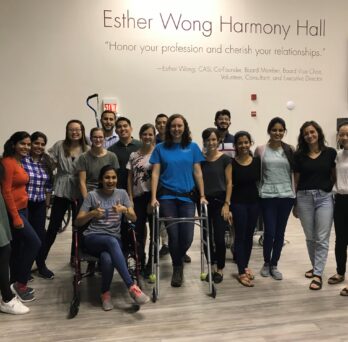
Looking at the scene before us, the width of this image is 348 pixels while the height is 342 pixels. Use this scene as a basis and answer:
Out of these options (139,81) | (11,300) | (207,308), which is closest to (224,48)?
(139,81)

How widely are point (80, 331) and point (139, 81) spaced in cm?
424

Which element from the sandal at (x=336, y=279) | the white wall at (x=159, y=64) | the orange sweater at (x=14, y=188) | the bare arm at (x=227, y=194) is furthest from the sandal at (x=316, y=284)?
the white wall at (x=159, y=64)

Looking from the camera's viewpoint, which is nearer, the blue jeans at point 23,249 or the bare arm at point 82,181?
the blue jeans at point 23,249

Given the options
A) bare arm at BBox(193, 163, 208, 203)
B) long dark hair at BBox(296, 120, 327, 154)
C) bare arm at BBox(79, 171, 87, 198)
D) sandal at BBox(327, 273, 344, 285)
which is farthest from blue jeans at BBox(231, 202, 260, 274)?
bare arm at BBox(79, 171, 87, 198)

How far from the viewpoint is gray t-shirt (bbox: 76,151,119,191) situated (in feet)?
10.7

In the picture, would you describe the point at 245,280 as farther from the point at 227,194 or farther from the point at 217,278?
the point at 227,194

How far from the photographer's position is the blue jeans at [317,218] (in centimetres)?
323

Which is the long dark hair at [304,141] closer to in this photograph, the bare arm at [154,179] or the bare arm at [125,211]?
the bare arm at [154,179]

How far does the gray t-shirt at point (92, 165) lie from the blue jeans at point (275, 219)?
1.37m

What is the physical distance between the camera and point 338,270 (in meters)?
3.41

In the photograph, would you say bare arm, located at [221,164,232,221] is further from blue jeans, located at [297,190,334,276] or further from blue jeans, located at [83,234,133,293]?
blue jeans, located at [83,234,133,293]

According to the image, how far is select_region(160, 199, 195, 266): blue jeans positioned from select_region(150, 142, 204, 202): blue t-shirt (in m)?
0.05

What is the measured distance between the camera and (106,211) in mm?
2988

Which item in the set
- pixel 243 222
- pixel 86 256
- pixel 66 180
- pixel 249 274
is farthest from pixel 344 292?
pixel 66 180
